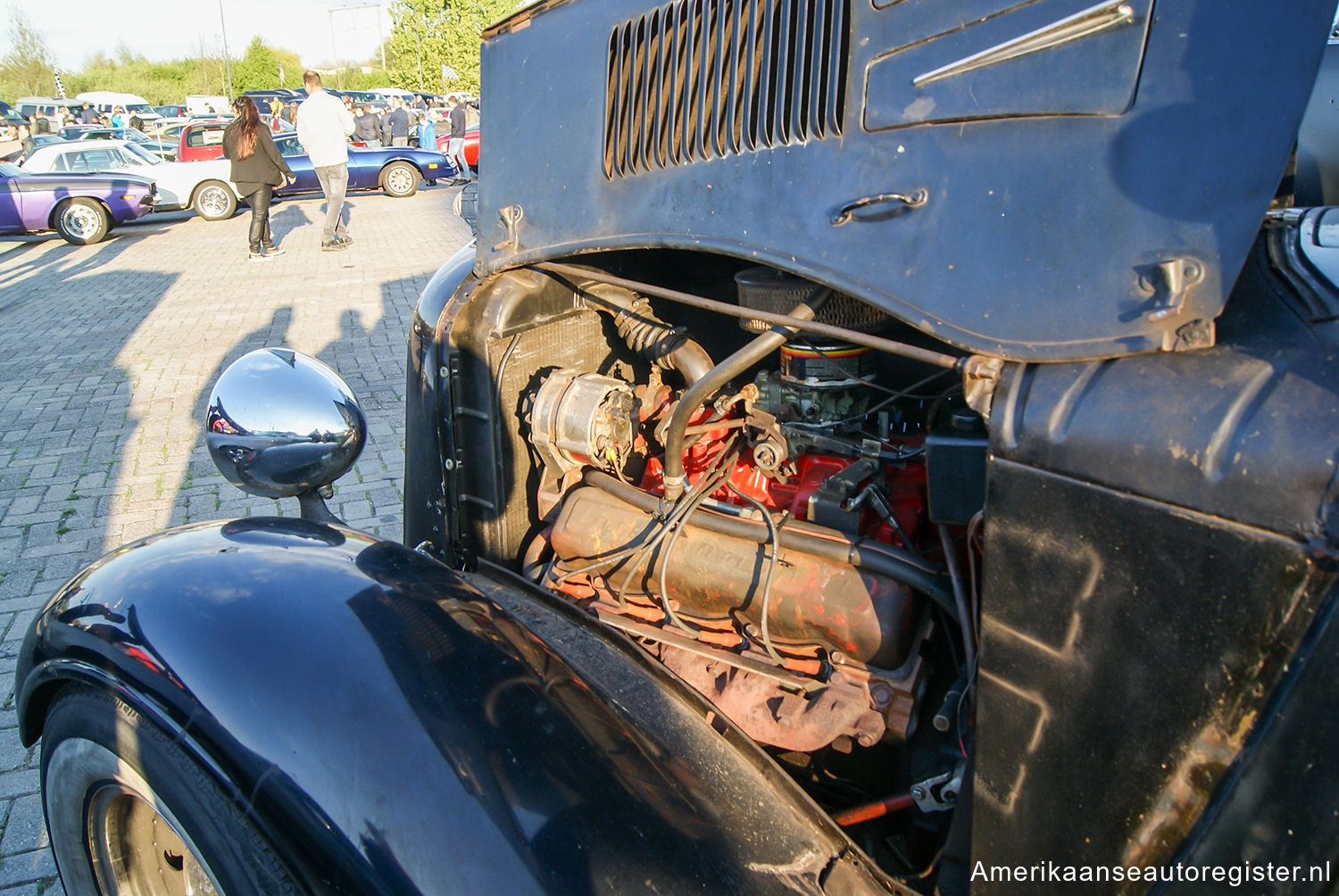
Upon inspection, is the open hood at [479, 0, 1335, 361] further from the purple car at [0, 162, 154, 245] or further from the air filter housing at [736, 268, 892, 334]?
the purple car at [0, 162, 154, 245]

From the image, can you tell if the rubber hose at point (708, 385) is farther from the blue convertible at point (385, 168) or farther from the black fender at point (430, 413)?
the blue convertible at point (385, 168)

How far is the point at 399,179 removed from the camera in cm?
1678

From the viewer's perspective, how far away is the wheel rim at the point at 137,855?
172cm

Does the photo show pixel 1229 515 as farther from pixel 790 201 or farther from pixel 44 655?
pixel 44 655

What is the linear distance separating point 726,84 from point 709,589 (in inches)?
41.2

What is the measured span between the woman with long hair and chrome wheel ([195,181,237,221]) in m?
4.76

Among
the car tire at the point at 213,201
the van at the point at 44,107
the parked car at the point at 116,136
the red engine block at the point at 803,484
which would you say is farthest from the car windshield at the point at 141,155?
the van at the point at 44,107

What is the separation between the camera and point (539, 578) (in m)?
2.25

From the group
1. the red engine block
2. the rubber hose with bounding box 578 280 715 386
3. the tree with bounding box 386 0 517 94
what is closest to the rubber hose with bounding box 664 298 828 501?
the red engine block

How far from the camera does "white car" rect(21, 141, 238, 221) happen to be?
13.4m

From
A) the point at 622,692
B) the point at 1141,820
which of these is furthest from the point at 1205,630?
the point at 622,692

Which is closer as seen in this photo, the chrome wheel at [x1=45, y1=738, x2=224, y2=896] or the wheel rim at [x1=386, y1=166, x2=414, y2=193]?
the chrome wheel at [x1=45, y1=738, x2=224, y2=896]

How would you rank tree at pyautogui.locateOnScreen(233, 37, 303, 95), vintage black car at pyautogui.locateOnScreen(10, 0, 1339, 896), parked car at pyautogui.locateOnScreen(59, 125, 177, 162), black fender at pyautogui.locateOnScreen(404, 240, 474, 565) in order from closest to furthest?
vintage black car at pyautogui.locateOnScreen(10, 0, 1339, 896) → black fender at pyautogui.locateOnScreen(404, 240, 474, 565) → parked car at pyautogui.locateOnScreen(59, 125, 177, 162) → tree at pyautogui.locateOnScreen(233, 37, 303, 95)

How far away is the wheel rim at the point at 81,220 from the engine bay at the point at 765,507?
13.9 meters
